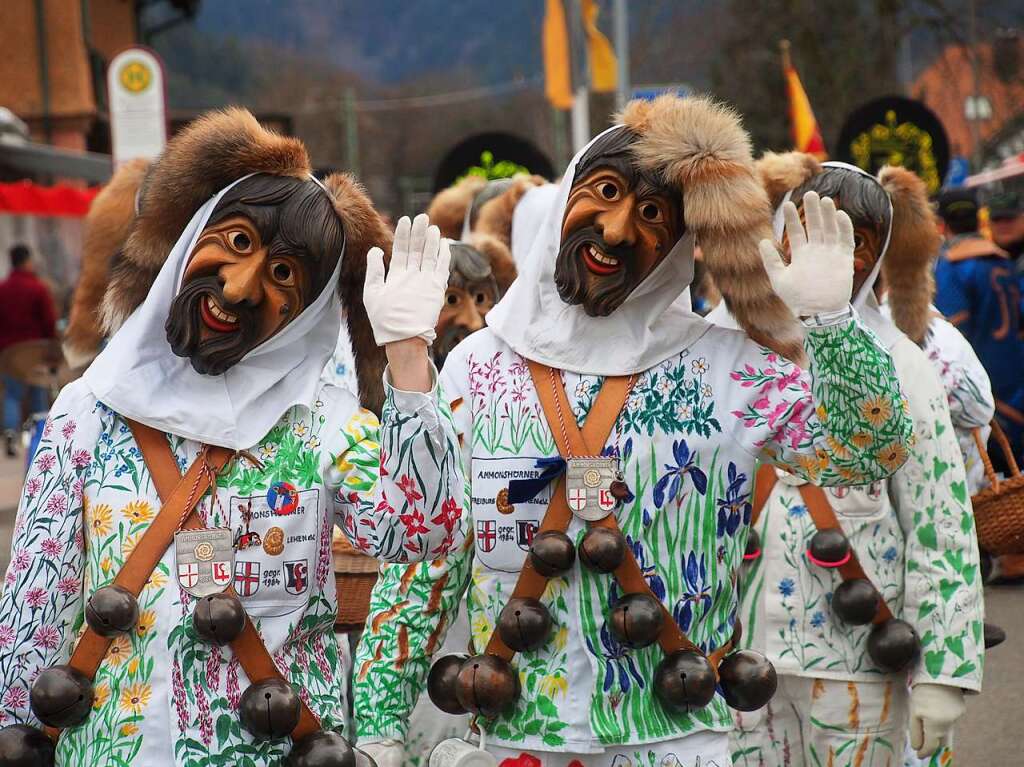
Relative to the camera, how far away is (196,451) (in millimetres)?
3061

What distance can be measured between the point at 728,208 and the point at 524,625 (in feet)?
3.04

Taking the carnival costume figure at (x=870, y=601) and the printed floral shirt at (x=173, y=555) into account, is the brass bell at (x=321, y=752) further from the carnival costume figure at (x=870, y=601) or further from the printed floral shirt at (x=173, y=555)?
the carnival costume figure at (x=870, y=601)

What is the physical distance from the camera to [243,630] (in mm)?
2963

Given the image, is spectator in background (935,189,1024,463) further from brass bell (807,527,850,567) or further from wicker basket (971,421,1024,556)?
brass bell (807,527,850,567)

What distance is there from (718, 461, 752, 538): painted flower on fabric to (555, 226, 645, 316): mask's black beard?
1.38ft

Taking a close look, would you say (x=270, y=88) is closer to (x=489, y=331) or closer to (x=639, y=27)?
(x=639, y=27)

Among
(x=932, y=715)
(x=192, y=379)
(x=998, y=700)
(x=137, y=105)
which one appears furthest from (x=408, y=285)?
(x=137, y=105)

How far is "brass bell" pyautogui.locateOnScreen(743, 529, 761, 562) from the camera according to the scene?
4.36 meters

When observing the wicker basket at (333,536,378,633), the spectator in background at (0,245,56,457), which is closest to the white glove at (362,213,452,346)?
the wicker basket at (333,536,378,633)

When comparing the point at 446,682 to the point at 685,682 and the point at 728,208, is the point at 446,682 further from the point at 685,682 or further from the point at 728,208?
the point at 728,208

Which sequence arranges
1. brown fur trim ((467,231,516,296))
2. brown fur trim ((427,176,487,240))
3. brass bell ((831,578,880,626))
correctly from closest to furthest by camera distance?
brass bell ((831,578,880,626)) → brown fur trim ((467,231,516,296)) → brown fur trim ((427,176,487,240))

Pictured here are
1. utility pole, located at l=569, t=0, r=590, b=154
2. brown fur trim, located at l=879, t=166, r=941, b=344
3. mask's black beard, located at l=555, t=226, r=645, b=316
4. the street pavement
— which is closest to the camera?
mask's black beard, located at l=555, t=226, r=645, b=316

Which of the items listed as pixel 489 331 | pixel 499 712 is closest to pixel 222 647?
pixel 499 712

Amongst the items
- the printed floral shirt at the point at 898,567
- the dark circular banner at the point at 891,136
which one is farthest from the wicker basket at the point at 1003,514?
the dark circular banner at the point at 891,136
